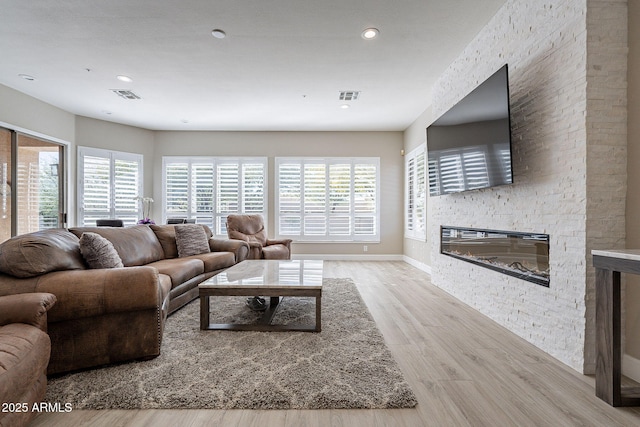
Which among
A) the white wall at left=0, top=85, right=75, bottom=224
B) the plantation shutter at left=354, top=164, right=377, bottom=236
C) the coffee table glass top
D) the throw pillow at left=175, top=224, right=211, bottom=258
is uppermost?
the white wall at left=0, top=85, right=75, bottom=224

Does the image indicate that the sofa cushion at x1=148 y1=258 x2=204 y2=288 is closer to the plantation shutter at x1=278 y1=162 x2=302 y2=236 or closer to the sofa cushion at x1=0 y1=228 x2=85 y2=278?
the sofa cushion at x1=0 y1=228 x2=85 y2=278

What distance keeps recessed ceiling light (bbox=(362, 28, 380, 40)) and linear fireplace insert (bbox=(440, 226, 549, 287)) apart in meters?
2.27

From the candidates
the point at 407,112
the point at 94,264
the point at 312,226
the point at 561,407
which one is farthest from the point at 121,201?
the point at 561,407

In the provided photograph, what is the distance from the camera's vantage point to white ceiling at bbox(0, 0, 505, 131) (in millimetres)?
2631

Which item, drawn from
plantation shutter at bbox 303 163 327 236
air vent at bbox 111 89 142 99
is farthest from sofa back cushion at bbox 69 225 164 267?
plantation shutter at bbox 303 163 327 236

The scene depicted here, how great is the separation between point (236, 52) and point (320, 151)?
3288mm

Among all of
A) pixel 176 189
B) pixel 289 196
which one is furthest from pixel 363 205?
pixel 176 189

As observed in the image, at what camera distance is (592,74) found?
1866 mm

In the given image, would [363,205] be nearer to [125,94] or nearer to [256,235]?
[256,235]

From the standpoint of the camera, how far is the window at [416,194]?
17.1 ft

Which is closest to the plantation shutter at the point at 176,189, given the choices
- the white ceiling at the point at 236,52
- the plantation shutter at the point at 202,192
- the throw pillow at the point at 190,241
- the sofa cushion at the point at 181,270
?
the plantation shutter at the point at 202,192

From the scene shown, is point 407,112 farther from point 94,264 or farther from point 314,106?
point 94,264

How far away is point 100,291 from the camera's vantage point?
1814mm

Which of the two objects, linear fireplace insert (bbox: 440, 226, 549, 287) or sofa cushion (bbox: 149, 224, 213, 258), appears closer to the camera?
linear fireplace insert (bbox: 440, 226, 549, 287)
